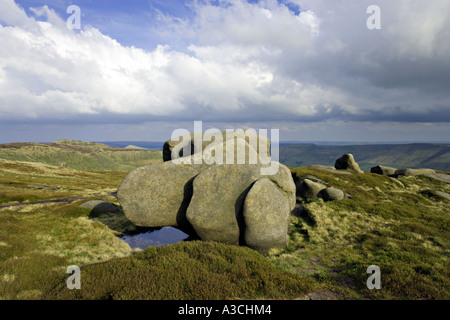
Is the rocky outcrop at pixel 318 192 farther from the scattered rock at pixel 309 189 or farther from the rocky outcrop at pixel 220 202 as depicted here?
the rocky outcrop at pixel 220 202

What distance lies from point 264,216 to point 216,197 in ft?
14.1

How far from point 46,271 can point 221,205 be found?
39.8 feet

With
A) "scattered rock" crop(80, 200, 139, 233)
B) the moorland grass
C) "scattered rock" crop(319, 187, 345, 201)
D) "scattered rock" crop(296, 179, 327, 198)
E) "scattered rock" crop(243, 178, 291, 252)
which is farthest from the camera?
"scattered rock" crop(296, 179, 327, 198)

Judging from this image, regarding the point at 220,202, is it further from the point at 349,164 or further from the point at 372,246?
the point at 349,164

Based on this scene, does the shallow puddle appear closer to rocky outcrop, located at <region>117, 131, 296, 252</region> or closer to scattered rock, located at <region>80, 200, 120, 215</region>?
rocky outcrop, located at <region>117, 131, 296, 252</region>

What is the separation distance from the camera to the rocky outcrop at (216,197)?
18750 millimetres

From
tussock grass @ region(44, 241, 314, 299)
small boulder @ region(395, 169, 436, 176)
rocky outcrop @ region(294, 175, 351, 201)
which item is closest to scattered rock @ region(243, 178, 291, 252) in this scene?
tussock grass @ region(44, 241, 314, 299)

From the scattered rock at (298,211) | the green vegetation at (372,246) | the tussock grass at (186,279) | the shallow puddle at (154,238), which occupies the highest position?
the tussock grass at (186,279)

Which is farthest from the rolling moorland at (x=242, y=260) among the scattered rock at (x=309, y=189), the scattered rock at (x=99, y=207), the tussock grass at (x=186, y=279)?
the scattered rock at (x=309, y=189)

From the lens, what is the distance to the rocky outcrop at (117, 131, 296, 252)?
1875cm
